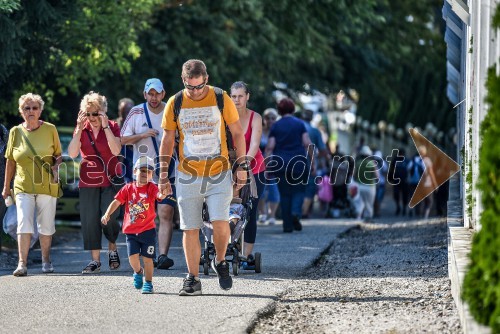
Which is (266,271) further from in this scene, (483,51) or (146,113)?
(483,51)

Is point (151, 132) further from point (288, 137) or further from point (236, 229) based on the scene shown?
point (288, 137)

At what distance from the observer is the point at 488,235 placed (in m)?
6.87

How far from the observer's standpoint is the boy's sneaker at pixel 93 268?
12641 millimetres

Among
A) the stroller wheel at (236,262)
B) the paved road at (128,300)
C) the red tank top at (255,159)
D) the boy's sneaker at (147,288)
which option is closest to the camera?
the paved road at (128,300)

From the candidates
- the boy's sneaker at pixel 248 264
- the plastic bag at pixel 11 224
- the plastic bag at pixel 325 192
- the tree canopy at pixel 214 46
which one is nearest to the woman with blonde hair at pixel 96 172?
the plastic bag at pixel 11 224

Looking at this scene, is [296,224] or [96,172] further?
[296,224]

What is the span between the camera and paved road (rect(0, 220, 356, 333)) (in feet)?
29.0

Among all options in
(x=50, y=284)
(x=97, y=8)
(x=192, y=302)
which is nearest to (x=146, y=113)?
(x=50, y=284)

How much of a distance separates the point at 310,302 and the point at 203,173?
1308mm

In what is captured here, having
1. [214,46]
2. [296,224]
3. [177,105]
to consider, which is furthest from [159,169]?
[214,46]

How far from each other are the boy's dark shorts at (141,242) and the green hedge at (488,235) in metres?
4.13

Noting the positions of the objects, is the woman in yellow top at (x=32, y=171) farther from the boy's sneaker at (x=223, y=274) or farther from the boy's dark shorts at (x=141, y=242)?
the boy's sneaker at (x=223, y=274)

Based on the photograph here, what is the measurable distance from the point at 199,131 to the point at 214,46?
16310mm

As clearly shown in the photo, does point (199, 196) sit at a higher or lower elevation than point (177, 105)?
lower
